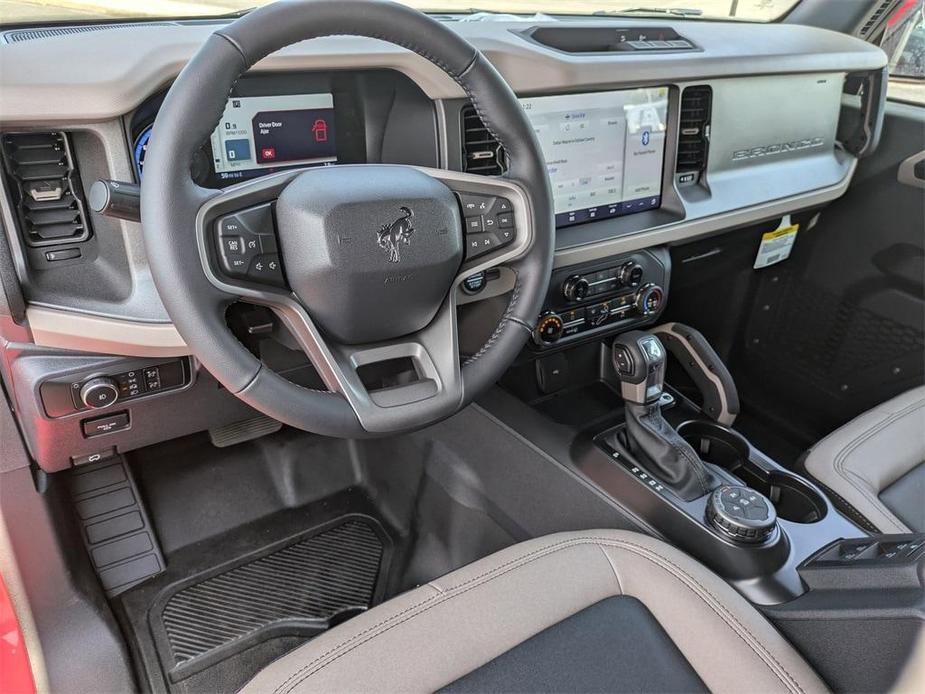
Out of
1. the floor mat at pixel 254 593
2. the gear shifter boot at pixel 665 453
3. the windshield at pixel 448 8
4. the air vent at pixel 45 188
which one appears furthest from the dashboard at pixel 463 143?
the floor mat at pixel 254 593

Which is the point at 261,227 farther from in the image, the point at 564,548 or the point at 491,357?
the point at 564,548

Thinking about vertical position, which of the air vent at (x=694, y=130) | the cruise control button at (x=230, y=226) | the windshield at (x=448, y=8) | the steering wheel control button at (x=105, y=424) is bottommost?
the steering wheel control button at (x=105, y=424)

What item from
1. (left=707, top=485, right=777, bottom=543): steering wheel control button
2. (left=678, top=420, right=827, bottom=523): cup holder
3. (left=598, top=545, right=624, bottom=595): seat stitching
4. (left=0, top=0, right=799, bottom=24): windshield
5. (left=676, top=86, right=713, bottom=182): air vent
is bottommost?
(left=678, top=420, right=827, bottom=523): cup holder

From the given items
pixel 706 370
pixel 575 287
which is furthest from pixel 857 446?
pixel 575 287

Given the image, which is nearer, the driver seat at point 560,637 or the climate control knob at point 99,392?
the driver seat at point 560,637

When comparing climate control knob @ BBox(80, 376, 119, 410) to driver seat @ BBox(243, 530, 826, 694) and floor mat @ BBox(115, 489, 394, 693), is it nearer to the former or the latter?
driver seat @ BBox(243, 530, 826, 694)

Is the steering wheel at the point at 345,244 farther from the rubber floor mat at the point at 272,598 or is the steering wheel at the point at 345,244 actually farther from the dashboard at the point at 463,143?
the rubber floor mat at the point at 272,598

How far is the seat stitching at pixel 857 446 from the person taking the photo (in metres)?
1.37

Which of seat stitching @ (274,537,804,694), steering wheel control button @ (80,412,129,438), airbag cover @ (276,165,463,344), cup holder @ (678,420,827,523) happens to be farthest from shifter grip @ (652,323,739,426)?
steering wheel control button @ (80,412,129,438)

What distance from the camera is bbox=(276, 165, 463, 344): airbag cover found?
91 cm

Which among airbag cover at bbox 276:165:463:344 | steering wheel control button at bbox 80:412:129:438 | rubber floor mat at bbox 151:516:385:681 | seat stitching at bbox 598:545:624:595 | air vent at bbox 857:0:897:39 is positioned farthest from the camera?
air vent at bbox 857:0:897:39

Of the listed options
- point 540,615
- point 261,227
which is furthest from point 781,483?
point 261,227

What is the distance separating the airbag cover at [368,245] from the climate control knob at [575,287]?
1.69 feet

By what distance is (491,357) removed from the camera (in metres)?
1.03
